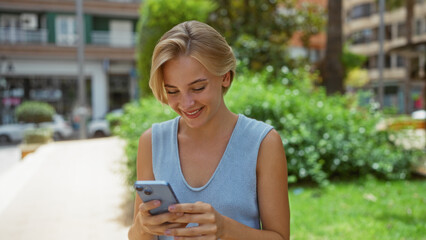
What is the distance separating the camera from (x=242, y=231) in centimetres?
154

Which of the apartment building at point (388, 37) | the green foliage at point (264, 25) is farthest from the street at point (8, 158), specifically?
the apartment building at point (388, 37)

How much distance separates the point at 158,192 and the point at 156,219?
0.37 ft

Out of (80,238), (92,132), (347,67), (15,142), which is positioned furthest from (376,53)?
(80,238)

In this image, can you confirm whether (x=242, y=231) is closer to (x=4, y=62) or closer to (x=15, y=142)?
(x=15, y=142)

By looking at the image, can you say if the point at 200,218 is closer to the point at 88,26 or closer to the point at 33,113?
the point at 33,113

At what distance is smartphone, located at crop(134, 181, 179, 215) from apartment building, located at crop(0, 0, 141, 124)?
24.8 m

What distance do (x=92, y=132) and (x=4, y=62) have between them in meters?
7.54

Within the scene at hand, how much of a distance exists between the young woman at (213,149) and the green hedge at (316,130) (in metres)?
3.85

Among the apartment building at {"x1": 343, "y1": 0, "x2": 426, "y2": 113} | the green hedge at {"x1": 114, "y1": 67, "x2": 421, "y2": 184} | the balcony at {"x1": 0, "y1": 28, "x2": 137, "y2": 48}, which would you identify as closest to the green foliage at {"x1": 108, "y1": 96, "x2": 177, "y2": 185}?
the green hedge at {"x1": 114, "y1": 67, "x2": 421, "y2": 184}

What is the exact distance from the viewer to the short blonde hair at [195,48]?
1.57m

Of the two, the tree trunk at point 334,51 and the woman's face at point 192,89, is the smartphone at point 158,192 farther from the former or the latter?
the tree trunk at point 334,51

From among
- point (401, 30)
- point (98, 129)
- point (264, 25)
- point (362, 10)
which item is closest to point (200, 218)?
point (264, 25)

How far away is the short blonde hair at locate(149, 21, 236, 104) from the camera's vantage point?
5.16ft

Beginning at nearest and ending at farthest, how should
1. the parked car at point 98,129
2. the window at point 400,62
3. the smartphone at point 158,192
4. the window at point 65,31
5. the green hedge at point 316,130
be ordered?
1. the smartphone at point 158,192
2. the green hedge at point 316,130
3. the parked car at point 98,129
4. the window at point 65,31
5. the window at point 400,62
